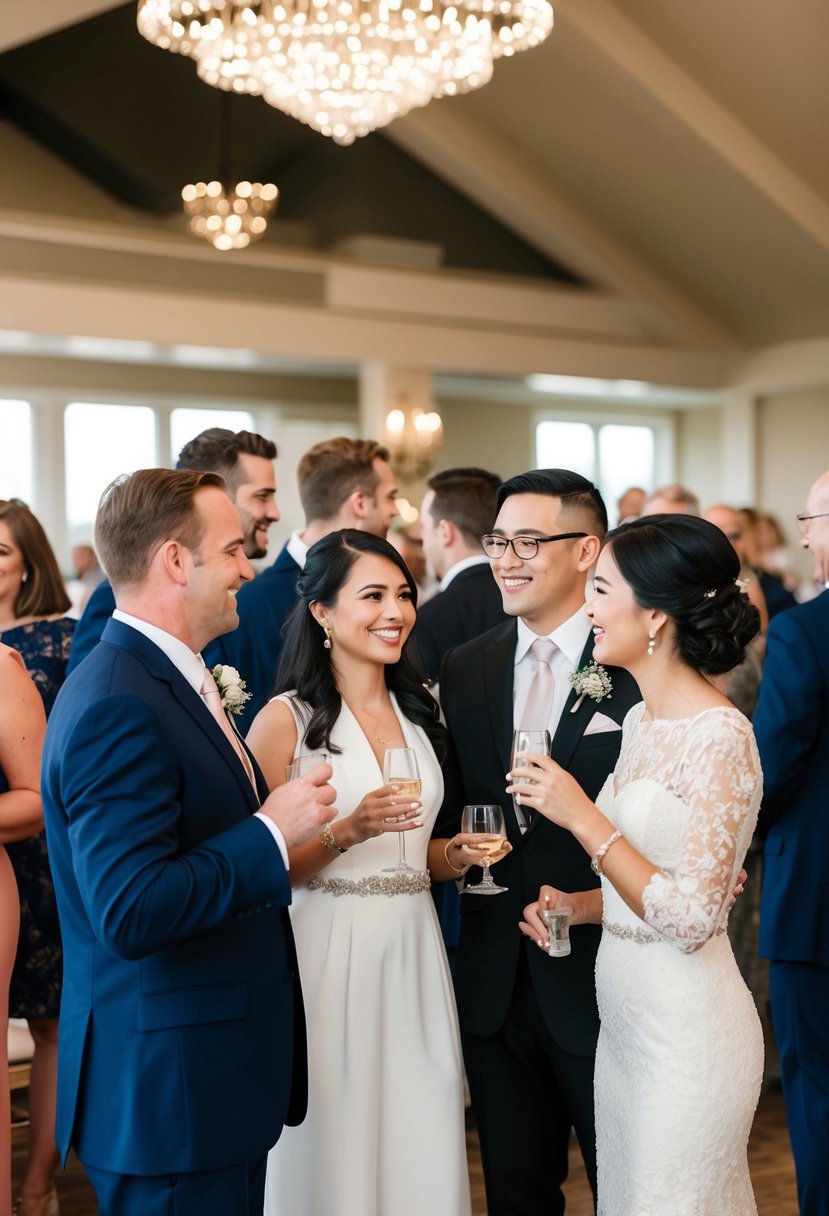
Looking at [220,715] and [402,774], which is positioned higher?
[220,715]

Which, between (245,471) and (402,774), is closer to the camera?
(402,774)

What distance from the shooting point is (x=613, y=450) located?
651 inches

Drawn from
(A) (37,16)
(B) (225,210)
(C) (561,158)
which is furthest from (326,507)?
(C) (561,158)

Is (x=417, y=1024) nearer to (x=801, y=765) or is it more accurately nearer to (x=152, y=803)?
(x=152, y=803)

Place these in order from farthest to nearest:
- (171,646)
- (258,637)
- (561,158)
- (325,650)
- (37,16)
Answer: (561,158), (37,16), (258,637), (325,650), (171,646)

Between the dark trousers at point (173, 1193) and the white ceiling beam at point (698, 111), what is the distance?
9628mm

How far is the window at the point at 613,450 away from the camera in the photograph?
1620 centimetres

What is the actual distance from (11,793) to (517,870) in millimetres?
1219

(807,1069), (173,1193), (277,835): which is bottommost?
(807,1069)

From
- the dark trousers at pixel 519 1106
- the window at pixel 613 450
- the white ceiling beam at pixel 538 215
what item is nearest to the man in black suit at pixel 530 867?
the dark trousers at pixel 519 1106

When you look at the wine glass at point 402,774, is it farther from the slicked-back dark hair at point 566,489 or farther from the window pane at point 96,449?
the window pane at point 96,449

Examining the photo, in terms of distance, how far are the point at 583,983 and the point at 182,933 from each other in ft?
3.80

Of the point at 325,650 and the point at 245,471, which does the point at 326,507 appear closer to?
the point at 245,471

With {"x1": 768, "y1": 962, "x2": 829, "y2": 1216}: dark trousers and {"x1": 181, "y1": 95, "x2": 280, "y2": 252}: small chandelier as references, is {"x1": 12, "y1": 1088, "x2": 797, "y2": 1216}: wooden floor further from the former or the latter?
{"x1": 181, "y1": 95, "x2": 280, "y2": 252}: small chandelier
